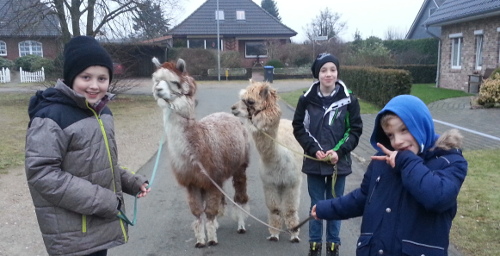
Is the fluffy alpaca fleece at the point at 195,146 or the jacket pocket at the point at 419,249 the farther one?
the fluffy alpaca fleece at the point at 195,146

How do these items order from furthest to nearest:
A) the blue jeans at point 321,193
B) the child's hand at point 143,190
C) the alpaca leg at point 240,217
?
the alpaca leg at point 240,217 → the blue jeans at point 321,193 → the child's hand at point 143,190

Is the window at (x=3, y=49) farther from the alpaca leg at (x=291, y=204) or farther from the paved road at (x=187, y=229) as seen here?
the alpaca leg at (x=291, y=204)

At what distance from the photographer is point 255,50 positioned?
1745 inches

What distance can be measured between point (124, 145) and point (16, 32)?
479 inches

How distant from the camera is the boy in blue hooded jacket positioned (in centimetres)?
218

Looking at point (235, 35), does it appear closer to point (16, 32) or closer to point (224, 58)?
point (224, 58)

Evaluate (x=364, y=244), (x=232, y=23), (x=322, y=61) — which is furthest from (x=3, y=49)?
(x=364, y=244)

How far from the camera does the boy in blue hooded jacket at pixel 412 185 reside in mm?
2176

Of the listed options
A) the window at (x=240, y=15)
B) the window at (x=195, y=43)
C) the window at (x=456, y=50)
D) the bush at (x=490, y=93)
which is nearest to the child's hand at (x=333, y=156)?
the bush at (x=490, y=93)

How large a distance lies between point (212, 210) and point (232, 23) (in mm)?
40962

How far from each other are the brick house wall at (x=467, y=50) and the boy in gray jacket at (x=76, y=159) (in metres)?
19.7

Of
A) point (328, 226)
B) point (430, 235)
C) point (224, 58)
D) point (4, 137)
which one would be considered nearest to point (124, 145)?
point (4, 137)

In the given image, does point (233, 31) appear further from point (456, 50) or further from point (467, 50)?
point (467, 50)

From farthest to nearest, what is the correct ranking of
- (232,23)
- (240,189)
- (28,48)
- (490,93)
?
(28,48)
(232,23)
(490,93)
(240,189)
